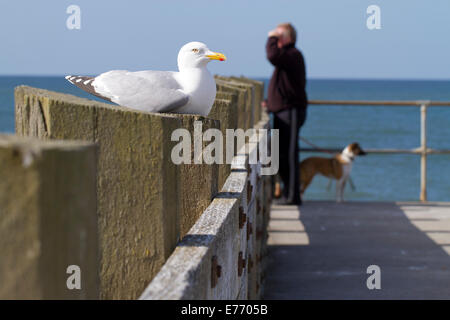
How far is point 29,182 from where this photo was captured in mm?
865

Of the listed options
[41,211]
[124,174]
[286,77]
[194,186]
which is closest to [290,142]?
[286,77]

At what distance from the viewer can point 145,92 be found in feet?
9.00

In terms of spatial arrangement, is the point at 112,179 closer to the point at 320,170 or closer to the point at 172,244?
the point at 172,244

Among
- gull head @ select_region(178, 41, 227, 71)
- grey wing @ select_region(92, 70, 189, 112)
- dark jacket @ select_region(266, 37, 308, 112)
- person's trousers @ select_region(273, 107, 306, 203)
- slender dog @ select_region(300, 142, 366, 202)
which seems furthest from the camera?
slender dog @ select_region(300, 142, 366, 202)

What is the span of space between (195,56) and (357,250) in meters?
3.45

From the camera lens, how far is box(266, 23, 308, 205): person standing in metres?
7.25

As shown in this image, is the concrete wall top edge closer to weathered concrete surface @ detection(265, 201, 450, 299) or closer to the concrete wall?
the concrete wall

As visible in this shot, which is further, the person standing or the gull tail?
the person standing

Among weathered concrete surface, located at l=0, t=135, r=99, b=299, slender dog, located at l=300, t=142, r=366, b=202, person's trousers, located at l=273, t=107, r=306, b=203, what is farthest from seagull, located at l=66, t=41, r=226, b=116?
slender dog, located at l=300, t=142, r=366, b=202

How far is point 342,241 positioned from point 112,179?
5009mm

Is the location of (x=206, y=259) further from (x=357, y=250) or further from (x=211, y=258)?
(x=357, y=250)

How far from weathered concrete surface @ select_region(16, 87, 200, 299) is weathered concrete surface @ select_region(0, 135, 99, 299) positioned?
496mm

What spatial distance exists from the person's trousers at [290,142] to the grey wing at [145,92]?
4694 mm
